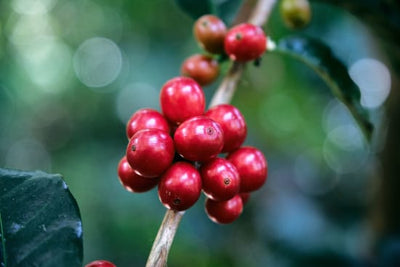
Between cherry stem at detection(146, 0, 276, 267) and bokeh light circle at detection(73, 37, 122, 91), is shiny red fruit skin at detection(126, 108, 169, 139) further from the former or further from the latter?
bokeh light circle at detection(73, 37, 122, 91)

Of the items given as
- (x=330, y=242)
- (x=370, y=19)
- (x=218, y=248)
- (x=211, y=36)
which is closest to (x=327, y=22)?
(x=370, y=19)

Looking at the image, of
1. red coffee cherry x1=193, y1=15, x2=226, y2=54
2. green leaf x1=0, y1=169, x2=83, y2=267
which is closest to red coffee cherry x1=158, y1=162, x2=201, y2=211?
green leaf x1=0, y1=169, x2=83, y2=267

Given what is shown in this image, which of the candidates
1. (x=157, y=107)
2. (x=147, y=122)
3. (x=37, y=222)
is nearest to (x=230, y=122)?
(x=147, y=122)

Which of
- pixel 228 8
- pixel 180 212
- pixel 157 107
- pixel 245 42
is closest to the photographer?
pixel 180 212

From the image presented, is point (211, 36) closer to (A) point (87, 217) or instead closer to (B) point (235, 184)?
(B) point (235, 184)

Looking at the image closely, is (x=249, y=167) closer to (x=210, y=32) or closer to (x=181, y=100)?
→ (x=181, y=100)

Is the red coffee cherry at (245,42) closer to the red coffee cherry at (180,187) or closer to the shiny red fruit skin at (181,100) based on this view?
the shiny red fruit skin at (181,100)

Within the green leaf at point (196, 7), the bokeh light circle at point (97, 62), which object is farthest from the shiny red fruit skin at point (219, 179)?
the bokeh light circle at point (97, 62)
